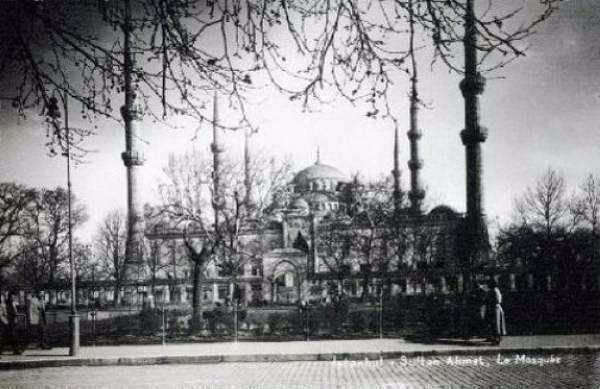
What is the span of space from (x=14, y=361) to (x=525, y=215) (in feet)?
113

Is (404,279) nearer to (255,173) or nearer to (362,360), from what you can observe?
(255,173)

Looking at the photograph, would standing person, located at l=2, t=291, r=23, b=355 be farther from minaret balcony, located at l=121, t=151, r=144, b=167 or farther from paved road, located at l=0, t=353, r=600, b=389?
minaret balcony, located at l=121, t=151, r=144, b=167

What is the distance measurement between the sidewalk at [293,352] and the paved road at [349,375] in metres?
0.43

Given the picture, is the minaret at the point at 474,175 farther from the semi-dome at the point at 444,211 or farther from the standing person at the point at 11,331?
the standing person at the point at 11,331

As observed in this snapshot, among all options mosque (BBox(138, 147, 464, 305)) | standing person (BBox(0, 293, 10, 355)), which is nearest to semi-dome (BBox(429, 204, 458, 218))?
mosque (BBox(138, 147, 464, 305))

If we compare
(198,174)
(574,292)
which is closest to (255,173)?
(198,174)

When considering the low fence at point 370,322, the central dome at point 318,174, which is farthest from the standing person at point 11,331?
the central dome at point 318,174

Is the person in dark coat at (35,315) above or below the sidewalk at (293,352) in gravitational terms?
above

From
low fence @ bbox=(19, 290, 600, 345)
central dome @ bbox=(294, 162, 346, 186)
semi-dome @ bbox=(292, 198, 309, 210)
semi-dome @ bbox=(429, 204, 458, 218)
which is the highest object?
central dome @ bbox=(294, 162, 346, 186)

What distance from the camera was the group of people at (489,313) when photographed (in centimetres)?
1320

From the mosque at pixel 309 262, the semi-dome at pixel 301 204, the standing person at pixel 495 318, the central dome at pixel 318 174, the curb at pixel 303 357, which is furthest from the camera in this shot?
the central dome at pixel 318 174

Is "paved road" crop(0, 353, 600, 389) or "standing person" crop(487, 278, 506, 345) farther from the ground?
"standing person" crop(487, 278, 506, 345)

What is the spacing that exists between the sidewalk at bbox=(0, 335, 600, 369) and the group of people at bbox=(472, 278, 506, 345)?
283mm

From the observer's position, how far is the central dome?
273ft
